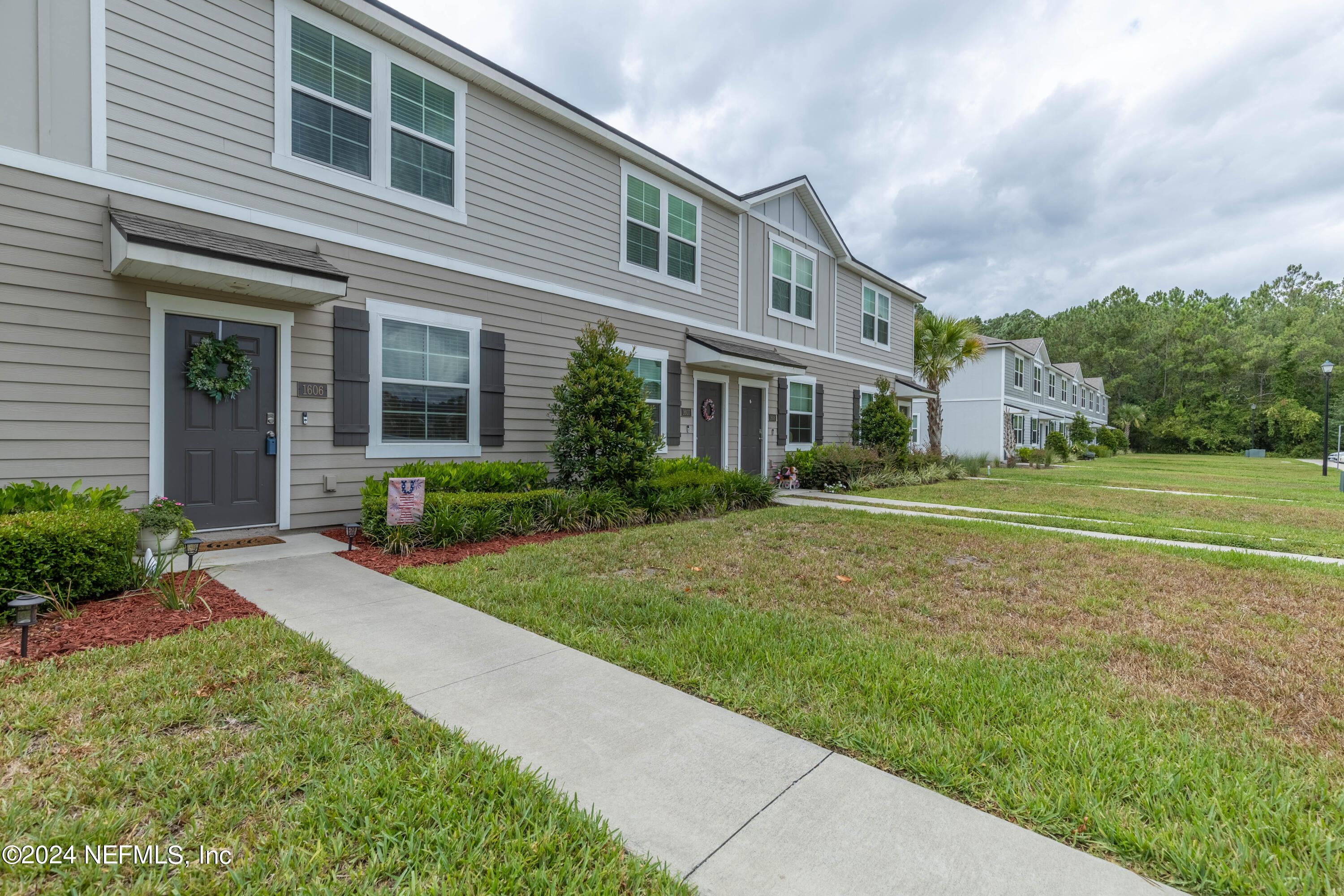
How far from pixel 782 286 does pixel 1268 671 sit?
1153cm

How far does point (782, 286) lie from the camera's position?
1359cm

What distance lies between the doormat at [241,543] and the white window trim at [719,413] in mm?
6985

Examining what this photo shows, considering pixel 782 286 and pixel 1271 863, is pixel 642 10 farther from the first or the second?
pixel 1271 863

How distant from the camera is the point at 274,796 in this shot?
2.01 metres

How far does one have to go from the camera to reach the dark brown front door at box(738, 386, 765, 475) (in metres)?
12.5

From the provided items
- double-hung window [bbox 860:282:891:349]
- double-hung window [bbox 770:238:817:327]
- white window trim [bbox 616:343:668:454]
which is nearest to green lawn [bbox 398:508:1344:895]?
white window trim [bbox 616:343:668:454]

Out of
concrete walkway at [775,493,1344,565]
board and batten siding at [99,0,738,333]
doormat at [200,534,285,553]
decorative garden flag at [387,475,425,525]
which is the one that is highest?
board and batten siding at [99,0,738,333]

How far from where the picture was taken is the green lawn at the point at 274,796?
1.65 meters

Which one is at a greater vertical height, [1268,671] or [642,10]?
[642,10]

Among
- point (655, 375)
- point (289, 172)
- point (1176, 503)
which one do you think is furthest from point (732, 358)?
point (1176, 503)

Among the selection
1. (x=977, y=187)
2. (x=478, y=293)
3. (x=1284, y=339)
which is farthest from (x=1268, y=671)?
(x=1284, y=339)

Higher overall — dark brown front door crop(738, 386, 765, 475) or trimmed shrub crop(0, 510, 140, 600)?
dark brown front door crop(738, 386, 765, 475)

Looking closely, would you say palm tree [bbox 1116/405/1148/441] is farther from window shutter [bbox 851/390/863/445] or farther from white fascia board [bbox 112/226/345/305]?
white fascia board [bbox 112/226/345/305]

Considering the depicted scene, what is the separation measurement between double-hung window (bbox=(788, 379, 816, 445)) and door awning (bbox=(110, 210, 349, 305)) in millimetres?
10084
